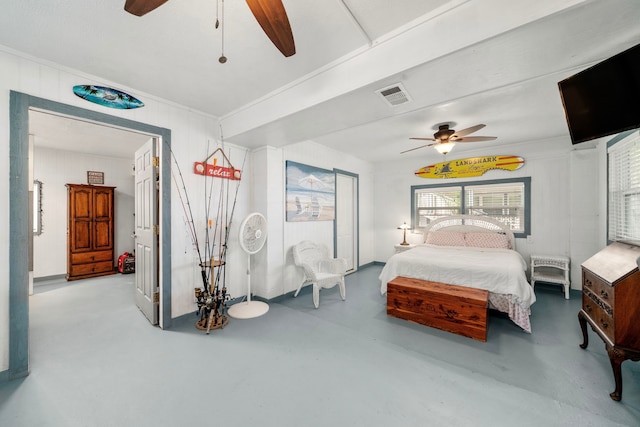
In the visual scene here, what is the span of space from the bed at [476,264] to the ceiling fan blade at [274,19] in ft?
9.77

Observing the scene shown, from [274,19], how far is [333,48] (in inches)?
34.2

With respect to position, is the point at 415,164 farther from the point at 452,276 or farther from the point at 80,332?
the point at 80,332

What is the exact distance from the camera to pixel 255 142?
3.32 metres

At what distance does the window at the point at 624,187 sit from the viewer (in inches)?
104

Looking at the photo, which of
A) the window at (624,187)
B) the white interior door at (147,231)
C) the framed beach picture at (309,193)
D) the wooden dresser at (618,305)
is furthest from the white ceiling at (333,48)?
the wooden dresser at (618,305)

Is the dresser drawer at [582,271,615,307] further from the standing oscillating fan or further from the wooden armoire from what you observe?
the wooden armoire

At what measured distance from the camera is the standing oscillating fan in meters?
2.99

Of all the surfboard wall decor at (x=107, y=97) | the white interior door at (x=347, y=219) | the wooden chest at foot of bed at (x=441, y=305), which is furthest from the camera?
the white interior door at (x=347, y=219)

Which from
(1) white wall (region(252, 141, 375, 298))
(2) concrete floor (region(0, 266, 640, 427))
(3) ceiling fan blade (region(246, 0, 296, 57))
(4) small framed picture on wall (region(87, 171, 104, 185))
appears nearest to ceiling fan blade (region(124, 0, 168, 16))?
(3) ceiling fan blade (region(246, 0, 296, 57))

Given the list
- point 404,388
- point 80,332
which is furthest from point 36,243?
point 404,388

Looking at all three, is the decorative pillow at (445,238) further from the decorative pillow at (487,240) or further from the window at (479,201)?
the window at (479,201)

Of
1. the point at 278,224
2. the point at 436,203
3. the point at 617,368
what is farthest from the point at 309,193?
the point at 617,368

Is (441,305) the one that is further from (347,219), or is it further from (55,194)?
(55,194)

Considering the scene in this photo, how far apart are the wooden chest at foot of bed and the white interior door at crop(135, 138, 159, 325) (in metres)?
2.80
